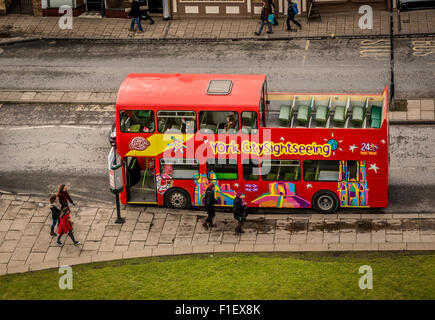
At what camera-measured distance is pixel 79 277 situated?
71.8 feet

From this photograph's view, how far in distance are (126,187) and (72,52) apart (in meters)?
13.9

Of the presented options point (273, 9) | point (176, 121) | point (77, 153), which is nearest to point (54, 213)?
point (176, 121)

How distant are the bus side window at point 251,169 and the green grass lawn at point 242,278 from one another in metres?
2.98

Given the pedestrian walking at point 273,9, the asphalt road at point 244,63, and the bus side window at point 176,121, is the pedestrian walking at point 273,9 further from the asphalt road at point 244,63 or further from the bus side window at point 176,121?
the bus side window at point 176,121

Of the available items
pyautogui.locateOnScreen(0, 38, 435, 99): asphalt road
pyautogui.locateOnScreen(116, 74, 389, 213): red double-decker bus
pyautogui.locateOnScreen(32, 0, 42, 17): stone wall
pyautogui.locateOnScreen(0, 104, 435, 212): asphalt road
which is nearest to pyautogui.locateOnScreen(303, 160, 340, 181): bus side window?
pyautogui.locateOnScreen(116, 74, 389, 213): red double-decker bus

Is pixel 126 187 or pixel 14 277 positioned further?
pixel 126 187

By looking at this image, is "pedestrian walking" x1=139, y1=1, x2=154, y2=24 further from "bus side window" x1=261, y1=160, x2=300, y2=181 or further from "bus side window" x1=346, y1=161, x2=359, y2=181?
"bus side window" x1=346, y1=161, x2=359, y2=181

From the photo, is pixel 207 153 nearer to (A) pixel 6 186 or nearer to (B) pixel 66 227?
(B) pixel 66 227

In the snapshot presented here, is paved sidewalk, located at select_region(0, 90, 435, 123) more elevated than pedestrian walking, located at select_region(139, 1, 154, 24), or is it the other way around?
pedestrian walking, located at select_region(139, 1, 154, 24)

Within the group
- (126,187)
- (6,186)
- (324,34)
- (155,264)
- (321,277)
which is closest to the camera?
(321,277)

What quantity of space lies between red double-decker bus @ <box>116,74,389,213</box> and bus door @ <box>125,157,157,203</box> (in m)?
0.17

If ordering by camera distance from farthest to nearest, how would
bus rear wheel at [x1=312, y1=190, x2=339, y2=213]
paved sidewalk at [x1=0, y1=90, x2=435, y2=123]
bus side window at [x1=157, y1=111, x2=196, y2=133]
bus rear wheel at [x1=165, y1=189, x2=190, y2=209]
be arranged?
paved sidewalk at [x1=0, y1=90, x2=435, y2=123] < bus rear wheel at [x1=165, y1=189, x2=190, y2=209] < bus rear wheel at [x1=312, y1=190, x2=339, y2=213] < bus side window at [x1=157, y1=111, x2=196, y2=133]

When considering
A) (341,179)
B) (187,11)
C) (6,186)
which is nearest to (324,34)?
(187,11)

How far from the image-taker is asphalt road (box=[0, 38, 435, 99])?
33344mm
